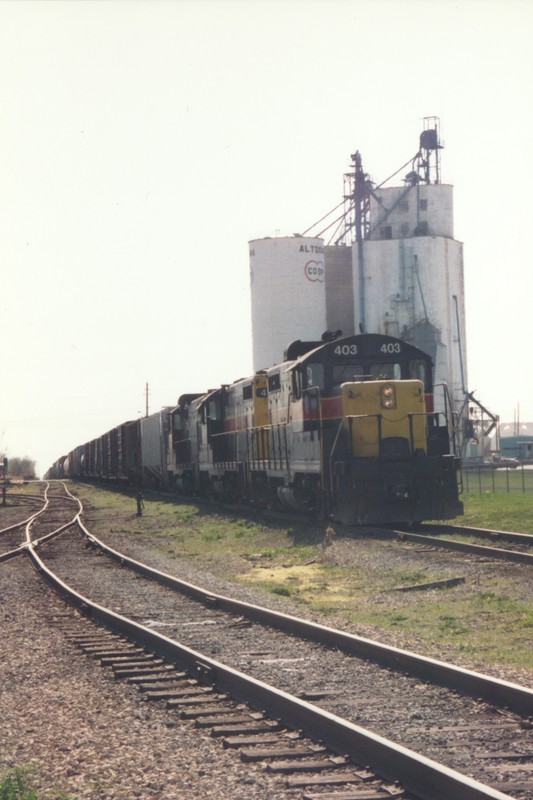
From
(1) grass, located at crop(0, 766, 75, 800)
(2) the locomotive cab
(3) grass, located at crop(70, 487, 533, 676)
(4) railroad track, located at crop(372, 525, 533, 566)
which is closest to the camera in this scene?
(1) grass, located at crop(0, 766, 75, 800)

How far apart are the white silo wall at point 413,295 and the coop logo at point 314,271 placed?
113 inches

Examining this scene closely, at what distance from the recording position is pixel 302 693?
264 inches

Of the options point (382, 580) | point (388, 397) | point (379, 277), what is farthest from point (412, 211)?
point (382, 580)

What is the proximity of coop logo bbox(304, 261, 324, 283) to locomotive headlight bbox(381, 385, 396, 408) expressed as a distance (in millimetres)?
48713

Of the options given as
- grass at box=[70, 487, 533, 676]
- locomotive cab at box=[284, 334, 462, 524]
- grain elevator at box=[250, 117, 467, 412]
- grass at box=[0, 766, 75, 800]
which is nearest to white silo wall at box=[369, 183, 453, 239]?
grain elevator at box=[250, 117, 467, 412]

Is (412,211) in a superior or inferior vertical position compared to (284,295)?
superior

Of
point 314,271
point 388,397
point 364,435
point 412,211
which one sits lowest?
point 364,435

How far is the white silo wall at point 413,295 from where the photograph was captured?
68188 millimetres

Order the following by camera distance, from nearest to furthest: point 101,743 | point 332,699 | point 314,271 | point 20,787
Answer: point 20,787 → point 101,743 → point 332,699 → point 314,271

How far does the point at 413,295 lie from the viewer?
6844 cm

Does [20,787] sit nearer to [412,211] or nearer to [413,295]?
[413,295]

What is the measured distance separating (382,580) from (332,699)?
671 centimetres

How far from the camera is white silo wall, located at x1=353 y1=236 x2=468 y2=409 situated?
68188 mm

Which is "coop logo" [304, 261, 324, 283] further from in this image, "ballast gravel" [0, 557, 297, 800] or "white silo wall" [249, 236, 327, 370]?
"ballast gravel" [0, 557, 297, 800]
